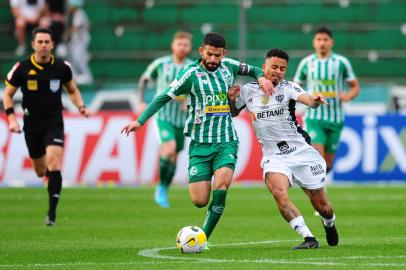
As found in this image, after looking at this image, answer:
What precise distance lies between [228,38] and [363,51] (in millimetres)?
3200

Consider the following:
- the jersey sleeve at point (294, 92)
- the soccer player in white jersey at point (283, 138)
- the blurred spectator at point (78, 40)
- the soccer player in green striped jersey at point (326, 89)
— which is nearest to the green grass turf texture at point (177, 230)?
the soccer player in white jersey at point (283, 138)

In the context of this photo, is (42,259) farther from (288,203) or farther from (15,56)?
(15,56)

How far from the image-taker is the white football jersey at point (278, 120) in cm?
1048

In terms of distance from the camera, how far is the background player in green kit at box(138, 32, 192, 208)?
16906 mm

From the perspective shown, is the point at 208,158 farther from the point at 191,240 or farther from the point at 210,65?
the point at 191,240

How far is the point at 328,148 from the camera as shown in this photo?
16062mm

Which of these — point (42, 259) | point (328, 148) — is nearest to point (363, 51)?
point (328, 148)

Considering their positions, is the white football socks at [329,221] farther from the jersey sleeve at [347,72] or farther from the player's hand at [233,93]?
the jersey sleeve at [347,72]

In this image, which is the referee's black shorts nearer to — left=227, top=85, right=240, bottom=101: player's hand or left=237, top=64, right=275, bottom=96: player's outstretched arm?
left=237, top=64, right=275, bottom=96: player's outstretched arm

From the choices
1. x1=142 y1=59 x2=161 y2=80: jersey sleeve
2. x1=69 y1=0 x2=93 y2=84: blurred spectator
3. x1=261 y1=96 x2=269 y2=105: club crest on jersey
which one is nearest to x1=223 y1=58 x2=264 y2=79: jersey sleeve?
x1=261 y1=96 x2=269 y2=105: club crest on jersey

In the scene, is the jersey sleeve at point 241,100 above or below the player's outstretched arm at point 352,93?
above

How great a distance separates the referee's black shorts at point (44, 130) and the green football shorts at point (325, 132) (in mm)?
3998

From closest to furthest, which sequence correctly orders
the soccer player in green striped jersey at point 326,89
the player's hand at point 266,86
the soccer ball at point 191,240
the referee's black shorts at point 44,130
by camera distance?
the soccer ball at point 191,240 < the player's hand at point 266,86 < the referee's black shorts at point 44,130 < the soccer player in green striped jersey at point 326,89

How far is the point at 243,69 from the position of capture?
11.0 meters
